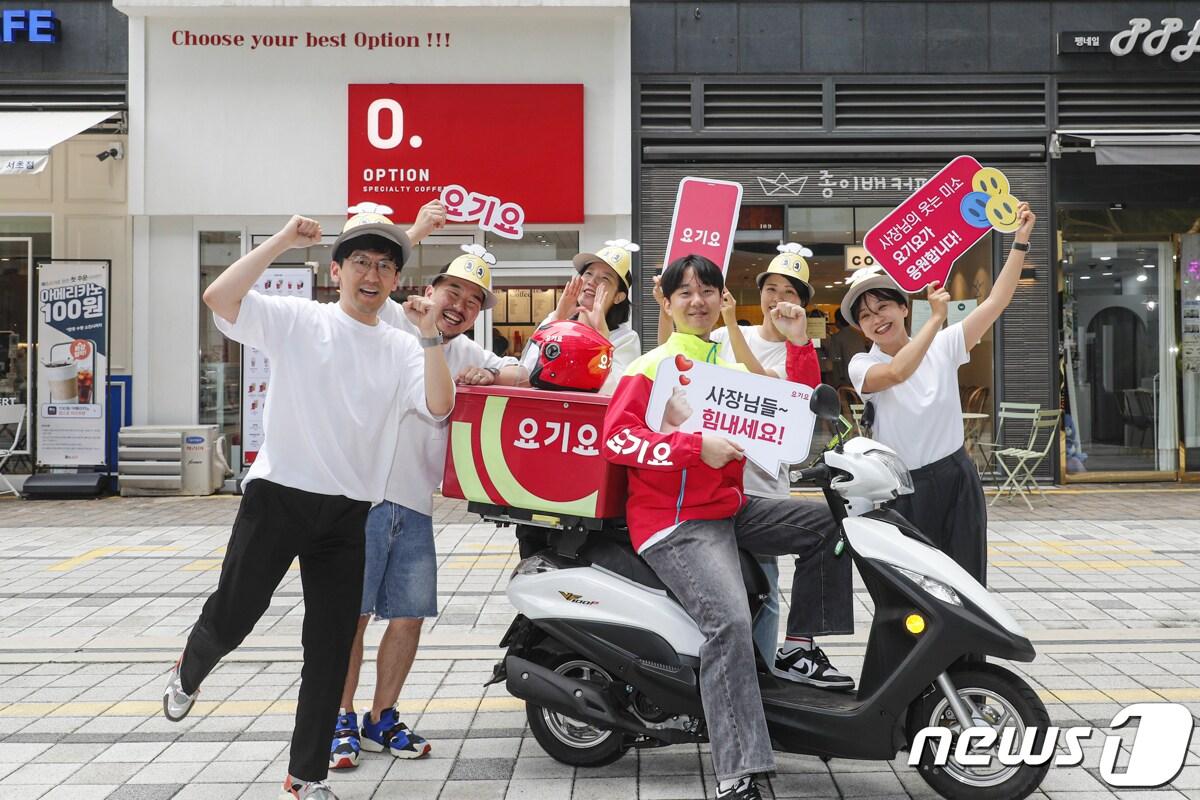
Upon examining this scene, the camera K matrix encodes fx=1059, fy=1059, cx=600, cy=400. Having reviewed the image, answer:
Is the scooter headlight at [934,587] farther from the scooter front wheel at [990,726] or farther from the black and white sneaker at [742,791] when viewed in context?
the black and white sneaker at [742,791]

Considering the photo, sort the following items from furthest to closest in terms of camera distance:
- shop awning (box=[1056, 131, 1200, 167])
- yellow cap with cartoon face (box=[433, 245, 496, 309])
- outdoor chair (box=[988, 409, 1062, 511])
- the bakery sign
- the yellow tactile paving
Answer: the bakery sign < shop awning (box=[1056, 131, 1200, 167]) < outdoor chair (box=[988, 409, 1062, 511]) < the yellow tactile paving < yellow cap with cartoon face (box=[433, 245, 496, 309])

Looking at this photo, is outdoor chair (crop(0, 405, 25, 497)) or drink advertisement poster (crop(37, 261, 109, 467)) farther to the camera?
outdoor chair (crop(0, 405, 25, 497))

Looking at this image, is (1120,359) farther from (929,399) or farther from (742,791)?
(742,791)

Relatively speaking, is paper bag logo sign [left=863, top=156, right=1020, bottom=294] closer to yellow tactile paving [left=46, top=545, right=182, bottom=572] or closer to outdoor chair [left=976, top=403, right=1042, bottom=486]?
yellow tactile paving [left=46, top=545, right=182, bottom=572]

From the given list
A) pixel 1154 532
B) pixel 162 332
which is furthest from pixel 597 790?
pixel 162 332

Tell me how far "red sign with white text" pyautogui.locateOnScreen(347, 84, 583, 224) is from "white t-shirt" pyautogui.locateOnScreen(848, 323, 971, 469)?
829 cm

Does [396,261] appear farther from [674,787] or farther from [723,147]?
[723,147]

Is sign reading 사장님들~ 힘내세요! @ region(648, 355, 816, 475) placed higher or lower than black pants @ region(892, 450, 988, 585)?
higher

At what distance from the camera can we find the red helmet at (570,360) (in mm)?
3609

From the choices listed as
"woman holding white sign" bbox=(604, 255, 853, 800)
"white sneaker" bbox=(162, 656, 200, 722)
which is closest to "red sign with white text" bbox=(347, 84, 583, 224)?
"woman holding white sign" bbox=(604, 255, 853, 800)

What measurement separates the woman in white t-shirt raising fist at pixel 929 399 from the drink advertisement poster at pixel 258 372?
8.36m

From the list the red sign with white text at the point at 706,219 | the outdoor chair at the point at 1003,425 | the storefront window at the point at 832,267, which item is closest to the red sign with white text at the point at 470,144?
the storefront window at the point at 832,267

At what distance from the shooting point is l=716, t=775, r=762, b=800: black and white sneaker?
3146mm

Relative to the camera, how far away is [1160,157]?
435 inches
